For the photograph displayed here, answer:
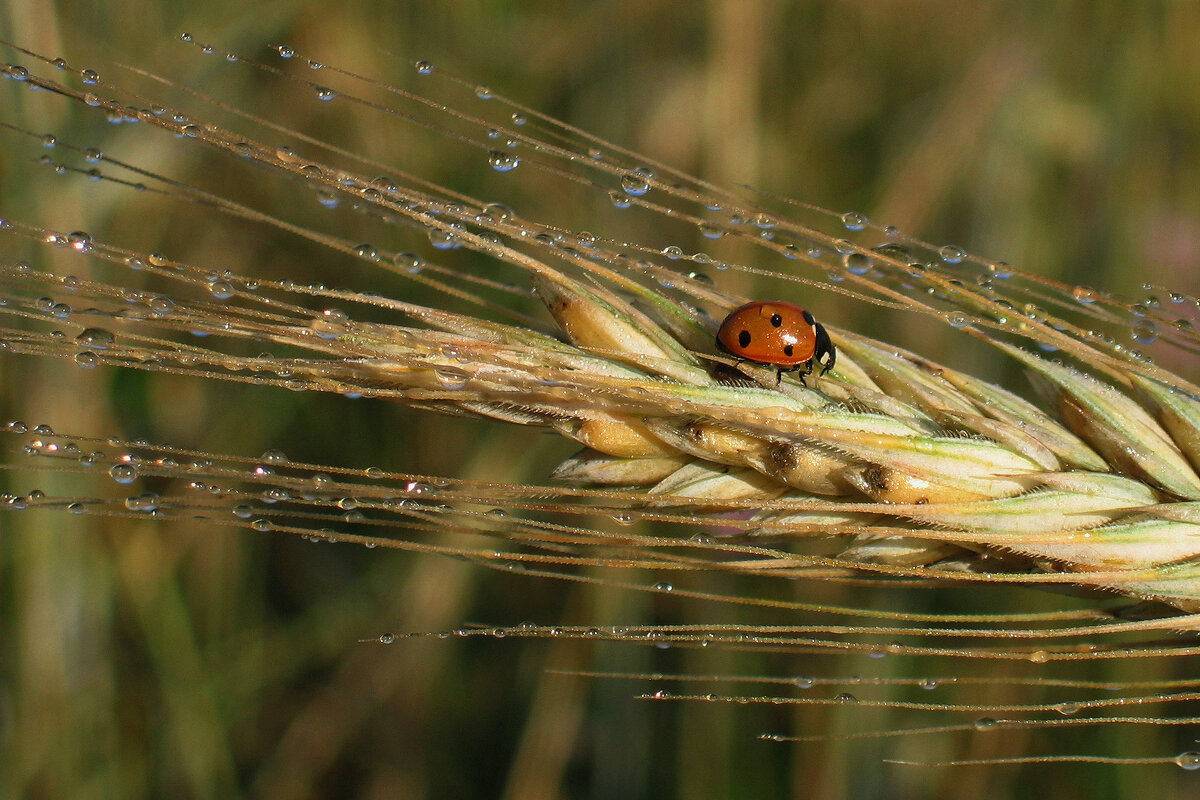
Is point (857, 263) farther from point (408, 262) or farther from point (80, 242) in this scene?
point (80, 242)

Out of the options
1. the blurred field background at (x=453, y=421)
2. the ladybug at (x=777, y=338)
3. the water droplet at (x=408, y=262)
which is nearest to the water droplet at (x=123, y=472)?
the water droplet at (x=408, y=262)

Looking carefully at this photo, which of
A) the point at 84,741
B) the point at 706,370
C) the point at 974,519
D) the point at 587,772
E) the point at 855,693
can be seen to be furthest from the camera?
the point at 587,772

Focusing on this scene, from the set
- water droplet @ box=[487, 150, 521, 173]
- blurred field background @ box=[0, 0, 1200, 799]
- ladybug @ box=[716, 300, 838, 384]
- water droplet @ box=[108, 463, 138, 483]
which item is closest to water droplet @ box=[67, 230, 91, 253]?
water droplet @ box=[108, 463, 138, 483]

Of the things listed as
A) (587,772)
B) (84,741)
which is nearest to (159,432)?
(84,741)

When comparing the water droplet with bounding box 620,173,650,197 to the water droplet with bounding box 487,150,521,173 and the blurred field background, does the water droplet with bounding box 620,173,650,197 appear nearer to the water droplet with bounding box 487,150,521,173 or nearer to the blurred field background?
the water droplet with bounding box 487,150,521,173

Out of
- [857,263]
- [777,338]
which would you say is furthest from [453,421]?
[857,263]

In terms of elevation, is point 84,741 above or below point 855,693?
below

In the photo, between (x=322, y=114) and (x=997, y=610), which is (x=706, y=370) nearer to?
(x=997, y=610)

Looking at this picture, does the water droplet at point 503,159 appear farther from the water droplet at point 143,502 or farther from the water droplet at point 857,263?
the water droplet at point 143,502
